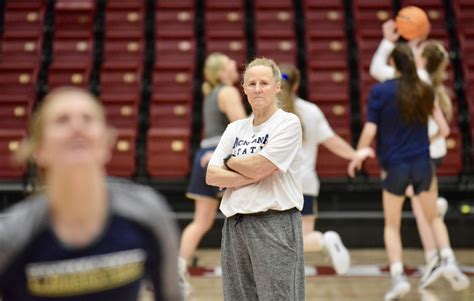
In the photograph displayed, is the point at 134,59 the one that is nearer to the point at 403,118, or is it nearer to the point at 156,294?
the point at 403,118

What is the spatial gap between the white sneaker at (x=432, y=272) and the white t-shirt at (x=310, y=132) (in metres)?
0.94

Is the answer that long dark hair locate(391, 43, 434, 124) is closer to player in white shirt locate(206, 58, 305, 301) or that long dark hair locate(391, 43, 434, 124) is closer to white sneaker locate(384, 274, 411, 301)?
white sneaker locate(384, 274, 411, 301)

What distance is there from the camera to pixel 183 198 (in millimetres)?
6961

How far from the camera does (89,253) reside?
4.78 ft

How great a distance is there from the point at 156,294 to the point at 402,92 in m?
3.31

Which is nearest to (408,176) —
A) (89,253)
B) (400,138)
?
(400,138)

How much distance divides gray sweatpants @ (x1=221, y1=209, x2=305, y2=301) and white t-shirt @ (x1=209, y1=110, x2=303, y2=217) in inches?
1.8

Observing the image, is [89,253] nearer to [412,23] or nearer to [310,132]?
[310,132]

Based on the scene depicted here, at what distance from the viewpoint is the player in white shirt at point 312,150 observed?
4.44 metres

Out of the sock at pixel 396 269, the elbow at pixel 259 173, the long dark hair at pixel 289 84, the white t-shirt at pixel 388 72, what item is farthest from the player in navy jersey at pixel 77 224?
the white t-shirt at pixel 388 72

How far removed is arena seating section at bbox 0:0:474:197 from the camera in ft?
22.9

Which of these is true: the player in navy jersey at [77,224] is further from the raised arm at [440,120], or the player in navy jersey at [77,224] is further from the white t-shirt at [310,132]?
the raised arm at [440,120]

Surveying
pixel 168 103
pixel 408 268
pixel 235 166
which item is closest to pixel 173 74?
pixel 168 103

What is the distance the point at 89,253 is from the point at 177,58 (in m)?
6.75
